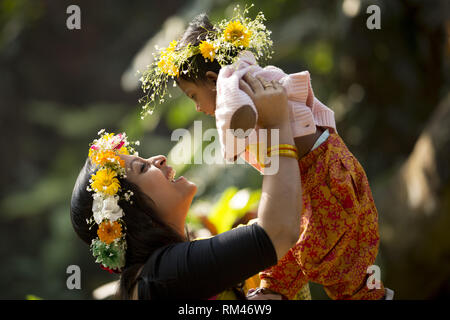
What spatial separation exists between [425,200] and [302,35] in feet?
9.02

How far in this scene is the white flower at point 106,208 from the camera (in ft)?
6.39

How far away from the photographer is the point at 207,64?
2088mm

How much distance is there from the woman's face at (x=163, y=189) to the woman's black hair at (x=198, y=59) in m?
0.41

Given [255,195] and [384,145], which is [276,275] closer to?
[255,195]

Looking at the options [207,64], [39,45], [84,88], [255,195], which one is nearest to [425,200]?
[255,195]

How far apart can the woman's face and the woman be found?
0.01 m

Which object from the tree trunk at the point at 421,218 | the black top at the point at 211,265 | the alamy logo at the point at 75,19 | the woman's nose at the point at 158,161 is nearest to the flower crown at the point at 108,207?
the woman's nose at the point at 158,161

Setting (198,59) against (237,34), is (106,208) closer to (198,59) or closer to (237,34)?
(198,59)

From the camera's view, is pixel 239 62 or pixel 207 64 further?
pixel 207 64

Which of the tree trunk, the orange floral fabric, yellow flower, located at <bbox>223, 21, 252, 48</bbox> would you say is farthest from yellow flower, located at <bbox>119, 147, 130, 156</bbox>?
the tree trunk

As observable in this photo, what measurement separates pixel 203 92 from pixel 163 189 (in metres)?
0.44

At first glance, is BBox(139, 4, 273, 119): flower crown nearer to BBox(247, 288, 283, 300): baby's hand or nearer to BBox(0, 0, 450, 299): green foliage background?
BBox(247, 288, 283, 300): baby's hand

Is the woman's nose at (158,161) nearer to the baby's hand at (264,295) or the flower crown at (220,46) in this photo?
the flower crown at (220,46)

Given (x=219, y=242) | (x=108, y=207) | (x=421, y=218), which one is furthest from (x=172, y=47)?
(x=421, y=218)
